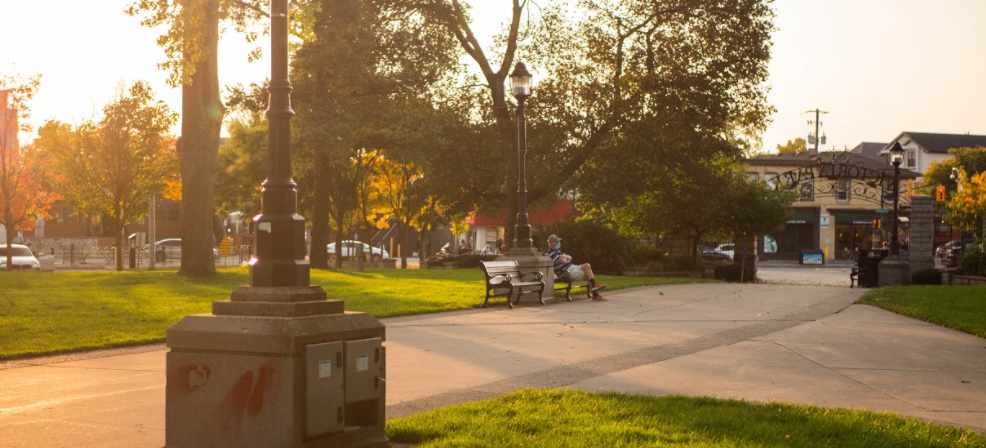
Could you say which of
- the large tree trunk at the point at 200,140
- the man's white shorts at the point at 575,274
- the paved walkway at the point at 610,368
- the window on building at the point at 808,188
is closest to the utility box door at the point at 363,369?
the paved walkway at the point at 610,368

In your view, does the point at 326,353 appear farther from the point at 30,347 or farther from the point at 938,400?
the point at 30,347

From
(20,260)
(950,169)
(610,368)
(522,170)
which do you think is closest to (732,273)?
(522,170)

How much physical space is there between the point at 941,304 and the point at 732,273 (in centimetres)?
1997

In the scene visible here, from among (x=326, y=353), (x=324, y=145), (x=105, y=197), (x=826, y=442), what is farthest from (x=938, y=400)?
(x=105, y=197)

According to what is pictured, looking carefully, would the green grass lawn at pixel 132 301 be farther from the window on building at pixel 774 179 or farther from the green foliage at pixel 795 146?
the green foliage at pixel 795 146

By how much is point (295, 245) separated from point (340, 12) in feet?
84.7

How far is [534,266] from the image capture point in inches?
728

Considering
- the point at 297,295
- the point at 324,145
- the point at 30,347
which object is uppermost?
the point at 324,145

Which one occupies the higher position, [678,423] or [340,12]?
[340,12]

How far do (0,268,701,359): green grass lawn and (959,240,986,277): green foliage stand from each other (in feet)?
26.1

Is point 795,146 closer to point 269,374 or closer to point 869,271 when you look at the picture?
point 869,271

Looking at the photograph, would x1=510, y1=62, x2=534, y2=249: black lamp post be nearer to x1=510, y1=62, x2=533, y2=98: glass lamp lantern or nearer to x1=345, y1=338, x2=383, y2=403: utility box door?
x1=510, y1=62, x2=533, y2=98: glass lamp lantern

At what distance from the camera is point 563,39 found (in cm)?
3109

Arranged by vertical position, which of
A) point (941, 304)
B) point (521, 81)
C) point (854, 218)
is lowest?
point (941, 304)
